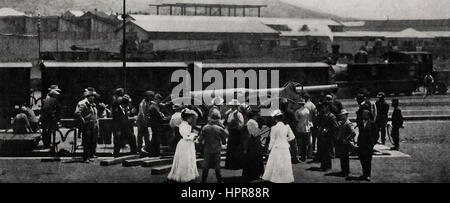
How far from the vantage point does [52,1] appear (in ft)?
300

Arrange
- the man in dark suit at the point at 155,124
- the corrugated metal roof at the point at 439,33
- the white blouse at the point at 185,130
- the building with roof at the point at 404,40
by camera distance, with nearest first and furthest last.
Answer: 1. the white blouse at the point at 185,130
2. the man in dark suit at the point at 155,124
3. the building with roof at the point at 404,40
4. the corrugated metal roof at the point at 439,33

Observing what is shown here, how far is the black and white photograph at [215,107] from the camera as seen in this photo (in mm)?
11664

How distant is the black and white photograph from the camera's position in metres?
11.7

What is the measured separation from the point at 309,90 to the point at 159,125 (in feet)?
26.2

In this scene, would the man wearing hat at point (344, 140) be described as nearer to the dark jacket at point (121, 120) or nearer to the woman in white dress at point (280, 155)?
the woman in white dress at point (280, 155)

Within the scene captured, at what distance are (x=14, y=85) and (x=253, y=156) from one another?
11424 millimetres

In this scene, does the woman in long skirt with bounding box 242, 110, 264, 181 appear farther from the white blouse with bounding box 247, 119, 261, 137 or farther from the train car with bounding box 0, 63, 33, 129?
the train car with bounding box 0, 63, 33, 129

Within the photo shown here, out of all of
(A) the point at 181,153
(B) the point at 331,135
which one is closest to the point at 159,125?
(A) the point at 181,153

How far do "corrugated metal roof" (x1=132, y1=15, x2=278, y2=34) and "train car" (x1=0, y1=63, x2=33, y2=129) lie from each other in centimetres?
1612

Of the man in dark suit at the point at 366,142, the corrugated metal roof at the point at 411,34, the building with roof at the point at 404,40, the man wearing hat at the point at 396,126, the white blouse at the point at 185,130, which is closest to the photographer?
the white blouse at the point at 185,130

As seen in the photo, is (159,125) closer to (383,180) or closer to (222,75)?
(383,180)
